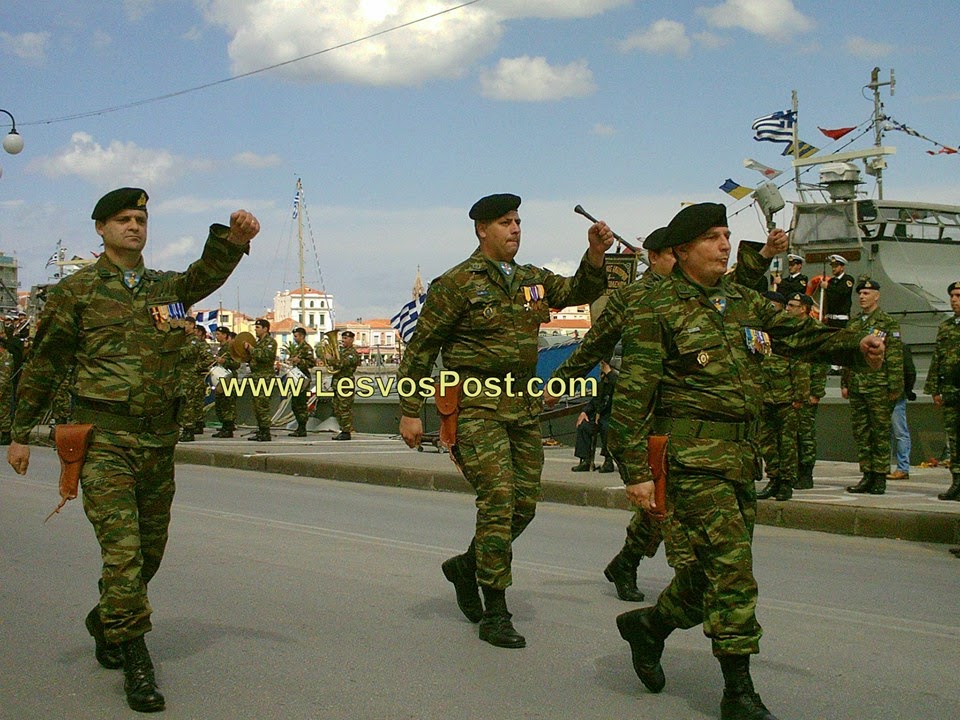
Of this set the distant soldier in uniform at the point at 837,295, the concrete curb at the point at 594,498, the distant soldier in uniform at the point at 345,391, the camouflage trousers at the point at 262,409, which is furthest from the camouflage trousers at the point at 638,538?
the camouflage trousers at the point at 262,409

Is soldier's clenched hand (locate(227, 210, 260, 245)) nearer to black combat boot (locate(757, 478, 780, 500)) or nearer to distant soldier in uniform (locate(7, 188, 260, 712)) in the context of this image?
distant soldier in uniform (locate(7, 188, 260, 712))

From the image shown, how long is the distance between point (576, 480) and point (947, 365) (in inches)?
158

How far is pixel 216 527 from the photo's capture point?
10.0 m

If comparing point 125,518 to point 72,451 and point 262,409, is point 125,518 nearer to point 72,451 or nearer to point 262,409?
point 72,451

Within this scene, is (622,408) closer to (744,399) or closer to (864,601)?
(744,399)

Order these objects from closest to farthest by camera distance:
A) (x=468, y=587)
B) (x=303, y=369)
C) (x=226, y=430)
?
(x=468, y=587) → (x=303, y=369) → (x=226, y=430)

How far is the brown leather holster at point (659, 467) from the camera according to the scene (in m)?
4.60

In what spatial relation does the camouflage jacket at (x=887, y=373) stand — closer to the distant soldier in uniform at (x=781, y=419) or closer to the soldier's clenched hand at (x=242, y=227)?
the distant soldier in uniform at (x=781, y=419)

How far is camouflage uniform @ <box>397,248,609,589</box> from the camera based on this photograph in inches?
236

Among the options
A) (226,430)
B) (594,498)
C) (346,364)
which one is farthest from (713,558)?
(226,430)

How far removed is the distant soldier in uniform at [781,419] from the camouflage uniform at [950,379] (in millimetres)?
1193

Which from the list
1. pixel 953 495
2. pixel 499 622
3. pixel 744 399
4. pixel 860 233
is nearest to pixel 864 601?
pixel 499 622

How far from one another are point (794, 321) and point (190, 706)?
9.83ft

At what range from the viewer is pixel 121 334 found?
5.20m
